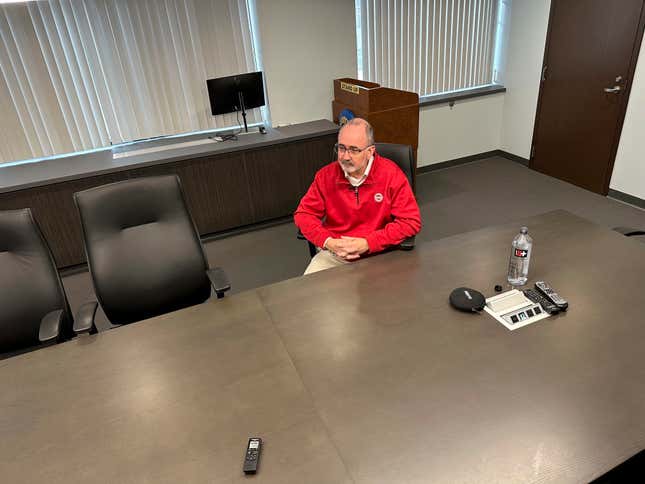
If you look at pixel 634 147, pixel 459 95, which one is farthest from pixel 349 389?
pixel 459 95

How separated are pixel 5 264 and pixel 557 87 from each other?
4.71m

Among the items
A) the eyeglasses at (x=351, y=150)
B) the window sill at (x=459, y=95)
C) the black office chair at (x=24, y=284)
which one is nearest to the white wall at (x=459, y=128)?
the window sill at (x=459, y=95)

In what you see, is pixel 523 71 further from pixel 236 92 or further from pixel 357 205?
pixel 357 205

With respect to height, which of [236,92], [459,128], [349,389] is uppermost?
[236,92]

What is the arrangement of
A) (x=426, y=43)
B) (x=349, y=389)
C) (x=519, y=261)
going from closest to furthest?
(x=349, y=389), (x=519, y=261), (x=426, y=43)

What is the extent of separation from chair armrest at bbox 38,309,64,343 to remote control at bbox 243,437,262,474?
937 millimetres

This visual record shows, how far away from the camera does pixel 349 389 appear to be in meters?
1.25

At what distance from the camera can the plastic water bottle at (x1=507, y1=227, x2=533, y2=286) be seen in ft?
5.28

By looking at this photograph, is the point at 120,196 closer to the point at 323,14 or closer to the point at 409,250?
the point at 409,250

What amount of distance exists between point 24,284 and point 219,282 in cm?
78

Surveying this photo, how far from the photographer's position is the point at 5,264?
174cm

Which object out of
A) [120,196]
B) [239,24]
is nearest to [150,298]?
[120,196]

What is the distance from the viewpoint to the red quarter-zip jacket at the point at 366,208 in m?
2.00

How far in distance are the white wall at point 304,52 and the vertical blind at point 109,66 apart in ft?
0.69
